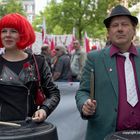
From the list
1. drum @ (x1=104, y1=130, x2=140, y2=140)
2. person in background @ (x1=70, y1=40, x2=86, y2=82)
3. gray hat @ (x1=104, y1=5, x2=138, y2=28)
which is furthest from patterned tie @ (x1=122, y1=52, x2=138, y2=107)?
person in background @ (x1=70, y1=40, x2=86, y2=82)

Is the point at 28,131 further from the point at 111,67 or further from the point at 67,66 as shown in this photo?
the point at 67,66

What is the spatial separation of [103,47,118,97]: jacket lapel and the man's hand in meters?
0.26

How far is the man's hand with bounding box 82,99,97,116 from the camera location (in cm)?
278

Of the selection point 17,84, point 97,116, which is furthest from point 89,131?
point 17,84

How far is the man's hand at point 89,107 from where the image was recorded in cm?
278

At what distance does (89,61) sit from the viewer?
10.5ft

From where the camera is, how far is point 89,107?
2801 millimetres

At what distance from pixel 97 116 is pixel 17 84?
566 millimetres

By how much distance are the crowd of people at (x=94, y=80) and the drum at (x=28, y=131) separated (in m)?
0.14

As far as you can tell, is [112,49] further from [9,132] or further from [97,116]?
[9,132]

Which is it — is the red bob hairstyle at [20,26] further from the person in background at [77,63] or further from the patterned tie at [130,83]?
the person in background at [77,63]

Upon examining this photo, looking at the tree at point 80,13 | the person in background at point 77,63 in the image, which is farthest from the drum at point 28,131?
the tree at point 80,13

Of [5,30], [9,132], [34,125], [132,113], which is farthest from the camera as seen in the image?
[5,30]

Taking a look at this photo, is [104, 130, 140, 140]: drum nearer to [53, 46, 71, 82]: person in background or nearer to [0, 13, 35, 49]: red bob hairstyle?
[0, 13, 35, 49]: red bob hairstyle
